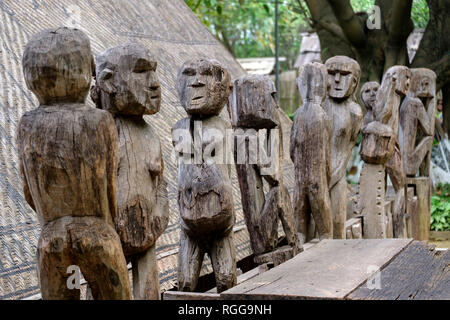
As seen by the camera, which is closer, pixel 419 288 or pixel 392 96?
pixel 419 288

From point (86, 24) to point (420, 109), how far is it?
447 centimetres

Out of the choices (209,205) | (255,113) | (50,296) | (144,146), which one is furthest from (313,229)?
(50,296)

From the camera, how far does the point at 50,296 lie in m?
3.26

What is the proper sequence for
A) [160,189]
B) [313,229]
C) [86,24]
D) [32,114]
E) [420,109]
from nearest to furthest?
[32,114] < [160,189] < [313,229] < [86,24] < [420,109]

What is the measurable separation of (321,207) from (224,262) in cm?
173

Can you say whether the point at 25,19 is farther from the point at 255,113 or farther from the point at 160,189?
the point at 160,189

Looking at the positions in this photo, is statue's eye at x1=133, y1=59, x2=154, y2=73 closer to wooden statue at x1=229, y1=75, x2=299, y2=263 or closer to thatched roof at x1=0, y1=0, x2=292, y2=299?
wooden statue at x1=229, y1=75, x2=299, y2=263

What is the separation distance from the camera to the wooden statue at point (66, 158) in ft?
10.1

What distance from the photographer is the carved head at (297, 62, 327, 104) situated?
5582 mm

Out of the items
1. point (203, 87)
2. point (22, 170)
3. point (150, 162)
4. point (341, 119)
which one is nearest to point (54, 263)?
point (22, 170)

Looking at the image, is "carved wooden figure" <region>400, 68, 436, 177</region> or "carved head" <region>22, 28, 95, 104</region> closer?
"carved head" <region>22, 28, 95, 104</region>

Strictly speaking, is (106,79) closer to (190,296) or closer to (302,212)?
(190,296)

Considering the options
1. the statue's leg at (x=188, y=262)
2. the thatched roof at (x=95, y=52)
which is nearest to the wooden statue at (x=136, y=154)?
the statue's leg at (x=188, y=262)

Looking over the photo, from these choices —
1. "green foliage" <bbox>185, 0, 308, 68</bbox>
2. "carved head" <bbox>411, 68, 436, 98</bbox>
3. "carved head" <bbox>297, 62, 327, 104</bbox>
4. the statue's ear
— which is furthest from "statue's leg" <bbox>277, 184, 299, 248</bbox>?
"green foliage" <bbox>185, 0, 308, 68</bbox>
